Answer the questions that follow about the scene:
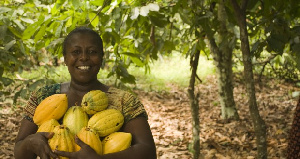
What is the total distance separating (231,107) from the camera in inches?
164

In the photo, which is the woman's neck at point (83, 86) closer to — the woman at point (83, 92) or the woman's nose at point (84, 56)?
the woman at point (83, 92)

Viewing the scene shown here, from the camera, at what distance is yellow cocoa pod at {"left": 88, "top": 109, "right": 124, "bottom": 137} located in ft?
3.76

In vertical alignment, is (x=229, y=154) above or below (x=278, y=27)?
below

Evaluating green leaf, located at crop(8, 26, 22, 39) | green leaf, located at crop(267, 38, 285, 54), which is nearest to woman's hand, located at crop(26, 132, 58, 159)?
green leaf, located at crop(8, 26, 22, 39)

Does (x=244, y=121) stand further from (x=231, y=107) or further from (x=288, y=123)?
(x=288, y=123)

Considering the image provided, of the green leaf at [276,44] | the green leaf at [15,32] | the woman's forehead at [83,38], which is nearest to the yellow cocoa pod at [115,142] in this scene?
the woman's forehead at [83,38]

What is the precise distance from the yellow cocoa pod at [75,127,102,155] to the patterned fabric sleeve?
0.35 metres

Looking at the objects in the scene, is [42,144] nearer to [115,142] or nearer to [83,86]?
[115,142]

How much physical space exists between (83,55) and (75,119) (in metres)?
0.28

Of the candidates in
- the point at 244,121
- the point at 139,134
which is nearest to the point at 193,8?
the point at 139,134

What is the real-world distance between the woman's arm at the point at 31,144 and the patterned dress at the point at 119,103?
40mm

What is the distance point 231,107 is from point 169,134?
86 cm

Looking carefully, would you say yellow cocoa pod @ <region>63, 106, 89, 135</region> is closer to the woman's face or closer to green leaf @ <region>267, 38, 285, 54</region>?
the woman's face

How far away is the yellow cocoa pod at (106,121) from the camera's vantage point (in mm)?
1145
